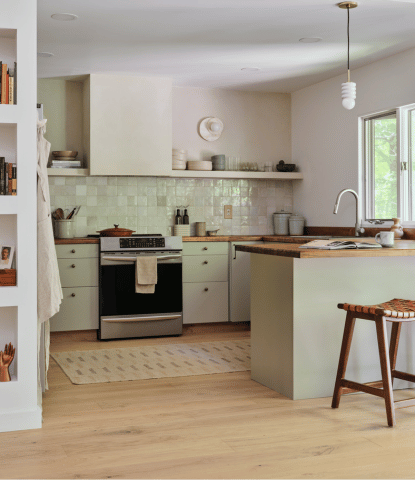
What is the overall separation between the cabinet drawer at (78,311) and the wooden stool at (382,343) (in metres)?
2.65

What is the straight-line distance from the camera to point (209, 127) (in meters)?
6.21

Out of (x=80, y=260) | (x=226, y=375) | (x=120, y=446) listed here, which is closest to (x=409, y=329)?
(x=226, y=375)

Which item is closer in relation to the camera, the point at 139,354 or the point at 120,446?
the point at 120,446

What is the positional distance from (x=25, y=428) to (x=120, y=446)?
0.56 m

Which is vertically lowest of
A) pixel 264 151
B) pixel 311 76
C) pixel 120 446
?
pixel 120 446

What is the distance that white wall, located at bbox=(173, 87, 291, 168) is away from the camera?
615 centimetres

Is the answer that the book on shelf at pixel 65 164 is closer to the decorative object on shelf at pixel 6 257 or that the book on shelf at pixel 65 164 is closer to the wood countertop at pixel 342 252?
the decorative object on shelf at pixel 6 257

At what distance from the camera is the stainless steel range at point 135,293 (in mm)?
5262

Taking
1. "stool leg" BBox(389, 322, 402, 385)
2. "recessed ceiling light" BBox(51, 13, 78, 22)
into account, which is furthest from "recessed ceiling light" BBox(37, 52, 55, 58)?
"stool leg" BBox(389, 322, 402, 385)

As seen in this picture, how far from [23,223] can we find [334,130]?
3589 mm

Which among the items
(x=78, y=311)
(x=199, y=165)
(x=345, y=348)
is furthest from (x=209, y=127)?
(x=345, y=348)

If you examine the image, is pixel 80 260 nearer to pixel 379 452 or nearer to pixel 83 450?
pixel 83 450

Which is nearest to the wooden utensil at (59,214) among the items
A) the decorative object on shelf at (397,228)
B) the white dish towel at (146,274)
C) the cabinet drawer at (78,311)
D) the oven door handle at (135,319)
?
the cabinet drawer at (78,311)

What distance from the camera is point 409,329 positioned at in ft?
12.2
